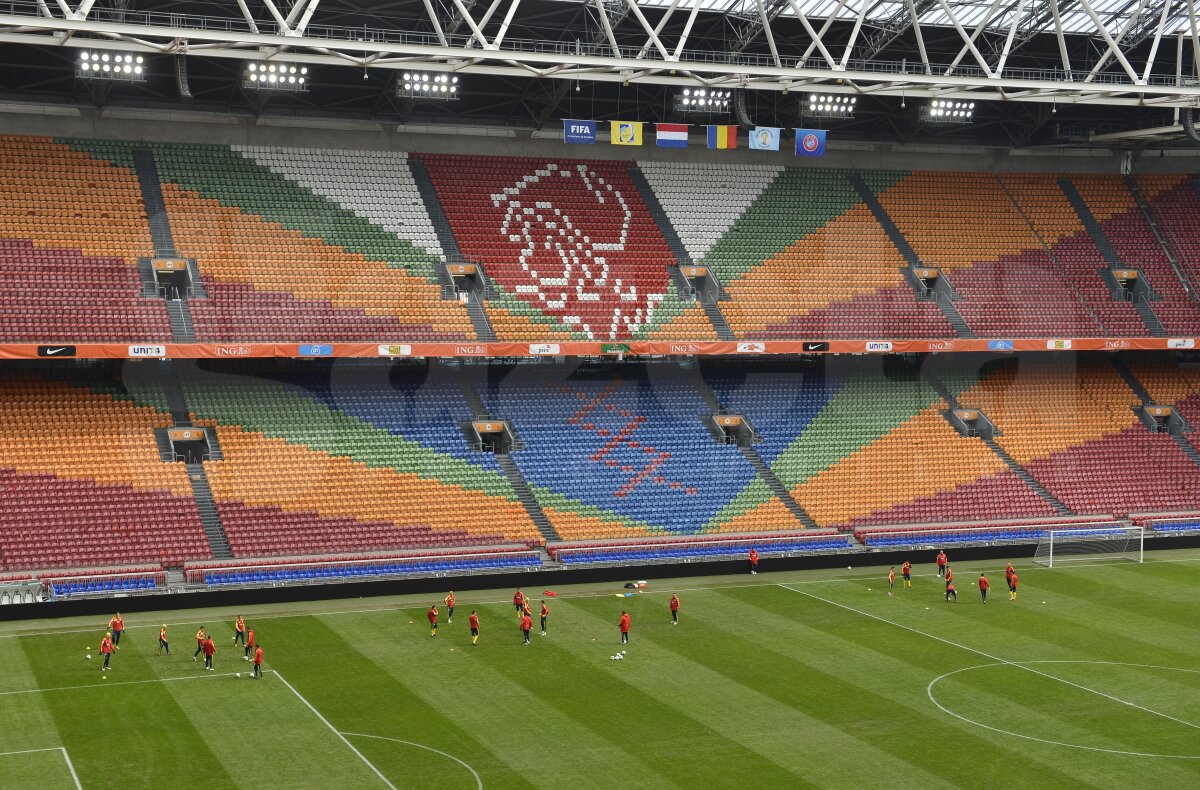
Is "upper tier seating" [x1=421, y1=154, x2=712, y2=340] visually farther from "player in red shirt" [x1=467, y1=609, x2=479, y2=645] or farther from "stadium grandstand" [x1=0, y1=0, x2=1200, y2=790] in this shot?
"player in red shirt" [x1=467, y1=609, x2=479, y2=645]

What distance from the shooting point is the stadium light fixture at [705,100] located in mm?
50828

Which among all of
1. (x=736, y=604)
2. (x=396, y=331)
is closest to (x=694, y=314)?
(x=396, y=331)

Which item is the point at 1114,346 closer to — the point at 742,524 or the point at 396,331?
the point at 742,524

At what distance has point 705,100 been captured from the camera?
51.0m

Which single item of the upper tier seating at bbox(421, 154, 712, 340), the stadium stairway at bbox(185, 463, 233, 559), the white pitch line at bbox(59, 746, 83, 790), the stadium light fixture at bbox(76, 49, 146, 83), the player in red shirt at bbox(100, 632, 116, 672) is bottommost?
the white pitch line at bbox(59, 746, 83, 790)

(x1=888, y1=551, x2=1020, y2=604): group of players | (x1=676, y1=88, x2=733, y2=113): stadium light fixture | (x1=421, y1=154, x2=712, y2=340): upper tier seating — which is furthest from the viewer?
(x1=676, y1=88, x2=733, y2=113): stadium light fixture

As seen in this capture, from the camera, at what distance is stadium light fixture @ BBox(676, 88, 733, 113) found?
50828mm

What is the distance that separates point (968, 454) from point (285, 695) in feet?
99.6

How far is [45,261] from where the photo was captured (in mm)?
44562

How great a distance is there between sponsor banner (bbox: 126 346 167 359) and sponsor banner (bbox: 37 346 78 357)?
65.4 inches

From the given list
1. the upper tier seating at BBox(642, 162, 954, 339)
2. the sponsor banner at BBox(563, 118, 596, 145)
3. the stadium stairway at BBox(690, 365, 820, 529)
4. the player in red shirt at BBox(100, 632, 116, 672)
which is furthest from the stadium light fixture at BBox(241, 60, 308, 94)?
the player in red shirt at BBox(100, 632, 116, 672)

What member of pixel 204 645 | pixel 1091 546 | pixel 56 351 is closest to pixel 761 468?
pixel 1091 546

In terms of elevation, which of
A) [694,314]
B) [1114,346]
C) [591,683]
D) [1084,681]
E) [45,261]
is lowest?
[1084,681]

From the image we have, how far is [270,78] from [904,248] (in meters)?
25.8
